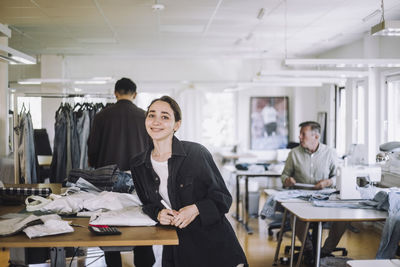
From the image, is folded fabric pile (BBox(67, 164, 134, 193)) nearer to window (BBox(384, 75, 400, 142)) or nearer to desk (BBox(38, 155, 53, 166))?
desk (BBox(38, 155, 53, 166))

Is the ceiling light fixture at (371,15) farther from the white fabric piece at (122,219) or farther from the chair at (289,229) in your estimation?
the white fabric piece at (122,219)

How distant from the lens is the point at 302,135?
5031mm

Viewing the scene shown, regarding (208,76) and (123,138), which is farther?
(208,76)

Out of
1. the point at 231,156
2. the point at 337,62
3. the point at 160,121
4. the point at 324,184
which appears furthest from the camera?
the point at 231,156

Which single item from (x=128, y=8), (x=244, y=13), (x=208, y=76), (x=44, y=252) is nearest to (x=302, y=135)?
(x=244, y=13)

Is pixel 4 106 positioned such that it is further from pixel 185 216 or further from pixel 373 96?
pixel 373 96

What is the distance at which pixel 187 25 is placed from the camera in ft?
21.4

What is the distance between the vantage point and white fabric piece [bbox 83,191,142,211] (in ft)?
8.06

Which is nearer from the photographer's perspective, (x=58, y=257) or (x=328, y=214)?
(x=58, y=257)

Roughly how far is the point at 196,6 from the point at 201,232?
3761mm

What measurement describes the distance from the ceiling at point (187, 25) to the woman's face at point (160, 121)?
3102 millimetres

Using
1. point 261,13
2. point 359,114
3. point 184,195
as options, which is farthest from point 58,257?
point 359,114

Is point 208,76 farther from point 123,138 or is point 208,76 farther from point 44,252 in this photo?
point 44,252

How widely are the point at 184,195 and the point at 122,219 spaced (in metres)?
0.32
